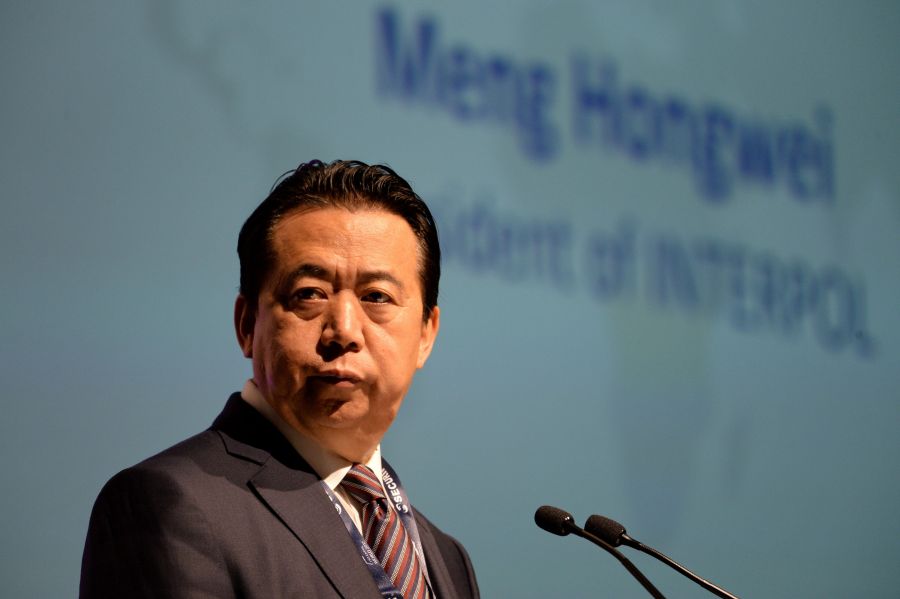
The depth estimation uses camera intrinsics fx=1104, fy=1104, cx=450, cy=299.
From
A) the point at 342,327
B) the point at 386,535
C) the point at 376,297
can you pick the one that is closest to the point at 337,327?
the point at 342,327

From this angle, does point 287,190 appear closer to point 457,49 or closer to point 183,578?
point 183,578

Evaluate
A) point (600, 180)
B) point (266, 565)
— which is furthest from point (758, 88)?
point (266, 565)

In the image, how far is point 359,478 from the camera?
1.82 m

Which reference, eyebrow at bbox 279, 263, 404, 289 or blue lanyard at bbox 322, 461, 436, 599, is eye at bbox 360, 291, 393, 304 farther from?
blue lanyard at bbox 322, 461, 436, 599

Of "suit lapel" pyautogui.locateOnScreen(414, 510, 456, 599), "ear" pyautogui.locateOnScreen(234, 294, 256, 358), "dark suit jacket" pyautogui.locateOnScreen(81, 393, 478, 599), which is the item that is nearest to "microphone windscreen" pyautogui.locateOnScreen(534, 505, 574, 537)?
"suit lapel" pyautogui.locateOnScreen(414, 510, 456, 599)

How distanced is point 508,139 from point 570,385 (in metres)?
0.69

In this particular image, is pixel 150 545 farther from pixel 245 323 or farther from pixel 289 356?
pixel 245 323

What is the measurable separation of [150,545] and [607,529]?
2.37ft

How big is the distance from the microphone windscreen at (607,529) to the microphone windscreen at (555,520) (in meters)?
0.04

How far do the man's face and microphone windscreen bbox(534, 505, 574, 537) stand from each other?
0.30m

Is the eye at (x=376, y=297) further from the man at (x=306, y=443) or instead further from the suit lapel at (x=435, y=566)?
the suit lapel at (x=435, y=566)

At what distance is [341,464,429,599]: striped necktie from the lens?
175 centimetres

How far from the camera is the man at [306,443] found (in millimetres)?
1542

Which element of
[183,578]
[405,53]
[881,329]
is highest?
[405,53]
